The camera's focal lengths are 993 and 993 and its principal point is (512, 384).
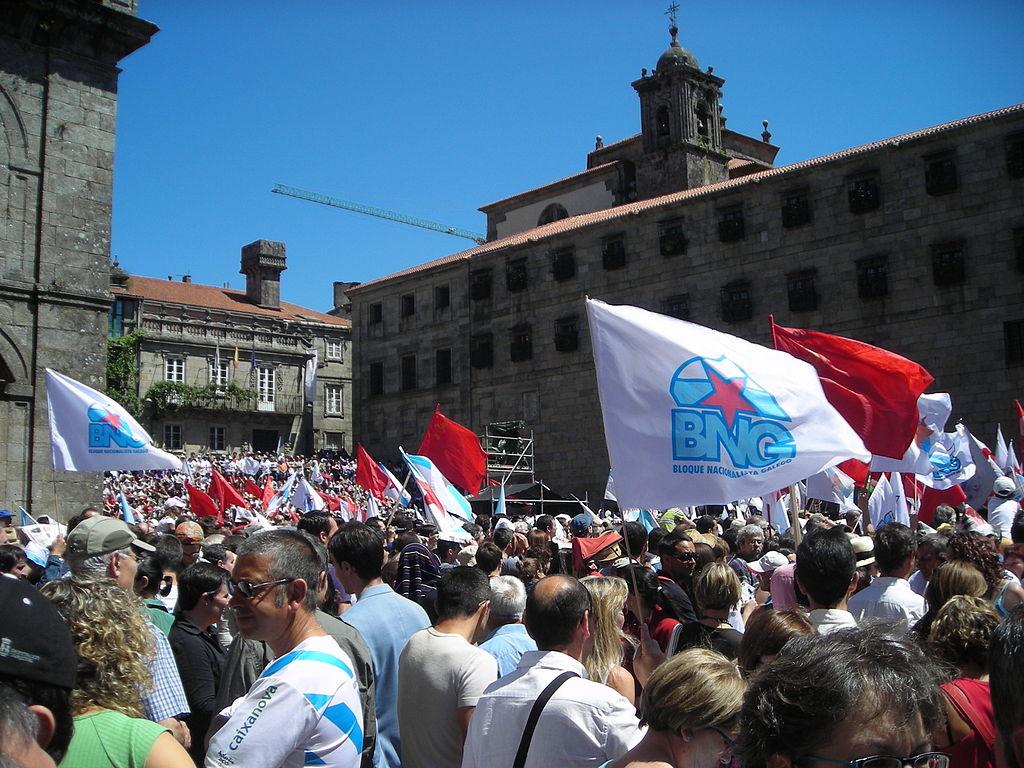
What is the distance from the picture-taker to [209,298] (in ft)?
201

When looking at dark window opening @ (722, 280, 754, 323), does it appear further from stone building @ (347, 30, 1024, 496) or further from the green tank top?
the green tank top

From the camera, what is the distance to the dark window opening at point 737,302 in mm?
34406

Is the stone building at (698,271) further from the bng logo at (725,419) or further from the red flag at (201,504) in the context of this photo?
the bng logo at (725,419)

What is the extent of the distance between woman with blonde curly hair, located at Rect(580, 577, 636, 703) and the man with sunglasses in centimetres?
130

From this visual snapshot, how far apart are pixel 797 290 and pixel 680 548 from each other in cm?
2877

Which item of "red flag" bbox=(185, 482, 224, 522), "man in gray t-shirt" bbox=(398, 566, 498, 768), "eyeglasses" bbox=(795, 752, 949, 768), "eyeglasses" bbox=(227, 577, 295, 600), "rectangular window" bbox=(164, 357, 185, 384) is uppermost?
"rectangular window" bbox=(164, 357, 185, 384)

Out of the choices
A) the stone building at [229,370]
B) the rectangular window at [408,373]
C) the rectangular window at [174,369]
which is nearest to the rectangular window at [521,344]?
the rectangular window at [408,373]

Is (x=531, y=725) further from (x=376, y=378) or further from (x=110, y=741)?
(x=376, y=378)

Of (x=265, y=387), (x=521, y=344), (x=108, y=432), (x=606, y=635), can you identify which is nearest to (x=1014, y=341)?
(x=521, y=344)

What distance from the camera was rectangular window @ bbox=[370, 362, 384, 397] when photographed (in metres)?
46.5

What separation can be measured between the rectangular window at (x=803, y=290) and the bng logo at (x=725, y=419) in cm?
2843

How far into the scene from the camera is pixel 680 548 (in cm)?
639

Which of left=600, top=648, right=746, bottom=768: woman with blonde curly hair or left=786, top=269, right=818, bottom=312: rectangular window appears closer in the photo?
left=600, top=648, right=746, bottom=768: woman with blonde curly hair

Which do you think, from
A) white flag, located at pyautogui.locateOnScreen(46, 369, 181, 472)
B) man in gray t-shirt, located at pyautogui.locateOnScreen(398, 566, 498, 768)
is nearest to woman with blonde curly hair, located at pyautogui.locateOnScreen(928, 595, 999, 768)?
man in gray t-shirt, located at pyautogui.locateOnScreen(398, 566, 498, 768)
